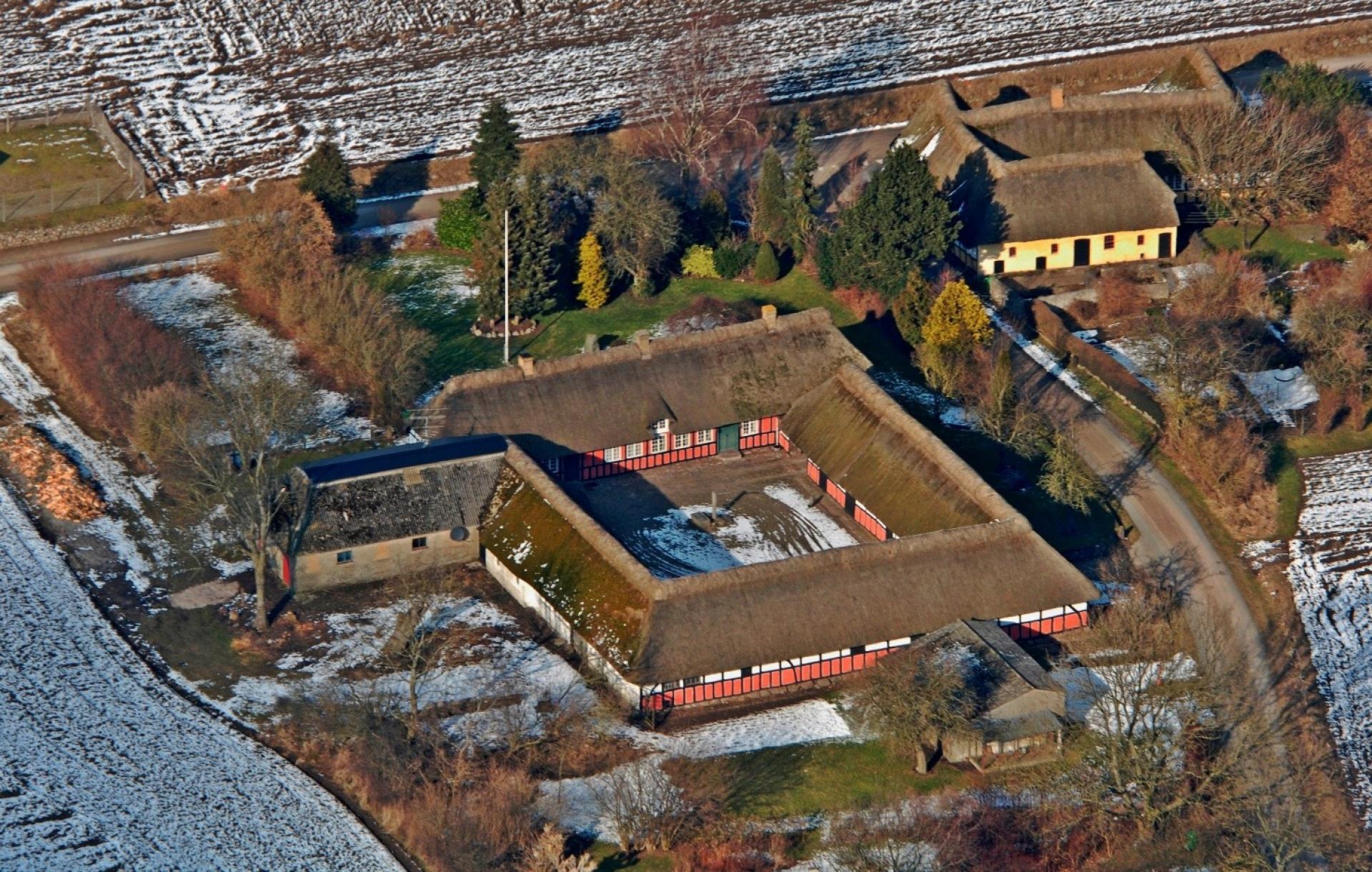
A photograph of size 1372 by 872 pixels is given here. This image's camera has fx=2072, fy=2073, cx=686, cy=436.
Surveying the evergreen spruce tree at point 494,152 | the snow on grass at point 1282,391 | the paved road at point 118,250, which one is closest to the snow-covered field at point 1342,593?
the snow on grass at point 1282,391

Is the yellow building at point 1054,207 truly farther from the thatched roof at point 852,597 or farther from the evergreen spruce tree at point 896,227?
the thatched roof at point 852,597

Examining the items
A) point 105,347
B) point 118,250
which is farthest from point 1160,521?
point 118,250

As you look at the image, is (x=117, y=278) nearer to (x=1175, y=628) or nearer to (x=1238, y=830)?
(x=1175, y=628)

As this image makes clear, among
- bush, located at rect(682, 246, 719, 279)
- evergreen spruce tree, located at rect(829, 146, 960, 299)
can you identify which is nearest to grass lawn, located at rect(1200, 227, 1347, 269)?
evergreen spruce tree, located at rect(829, 146, 960, 299)

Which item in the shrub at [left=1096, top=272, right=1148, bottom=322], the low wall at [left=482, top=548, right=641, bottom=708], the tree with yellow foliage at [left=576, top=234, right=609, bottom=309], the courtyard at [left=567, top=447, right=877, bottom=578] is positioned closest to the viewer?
the low wall at [left=482, top=548, right=641, bottom=708]

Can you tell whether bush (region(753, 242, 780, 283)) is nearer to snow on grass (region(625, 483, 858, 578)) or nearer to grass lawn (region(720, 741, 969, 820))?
snow on grass (region(625, 483, 858, 578))

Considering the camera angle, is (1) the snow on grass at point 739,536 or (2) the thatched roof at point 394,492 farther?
(1) the snow on grass at point 739,536
